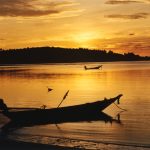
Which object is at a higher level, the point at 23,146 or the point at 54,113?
the point at 23,146

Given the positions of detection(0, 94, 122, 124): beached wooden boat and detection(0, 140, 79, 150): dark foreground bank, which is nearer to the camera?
detection(0, 140, 79, 150): dark foreground bank

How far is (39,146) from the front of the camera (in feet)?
46.0

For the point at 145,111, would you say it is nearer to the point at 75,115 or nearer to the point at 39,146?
the point at 75,115

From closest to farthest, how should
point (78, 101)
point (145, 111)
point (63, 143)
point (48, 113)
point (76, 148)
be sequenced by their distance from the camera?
point (76, 148) < point (63, 143) < point (48, 113) < point (145, 111) < point (78, 101)

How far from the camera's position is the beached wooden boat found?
73.3 ft

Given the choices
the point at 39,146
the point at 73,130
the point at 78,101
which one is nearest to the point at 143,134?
the point at 73,130

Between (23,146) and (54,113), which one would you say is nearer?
(23,146)

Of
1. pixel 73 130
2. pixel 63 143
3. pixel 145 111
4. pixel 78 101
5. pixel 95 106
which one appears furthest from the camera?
pixel 78 101

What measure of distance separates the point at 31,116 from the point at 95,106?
5.32m

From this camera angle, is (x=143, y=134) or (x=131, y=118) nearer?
(x=143, y=134)

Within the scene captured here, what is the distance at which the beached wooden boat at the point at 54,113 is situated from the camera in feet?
73.3

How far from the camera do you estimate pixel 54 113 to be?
23.5 metres

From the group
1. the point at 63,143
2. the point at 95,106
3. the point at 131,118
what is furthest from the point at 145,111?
the point at 63,143

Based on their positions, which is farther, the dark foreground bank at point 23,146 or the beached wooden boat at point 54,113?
the beached wooden boat at point 54,113
